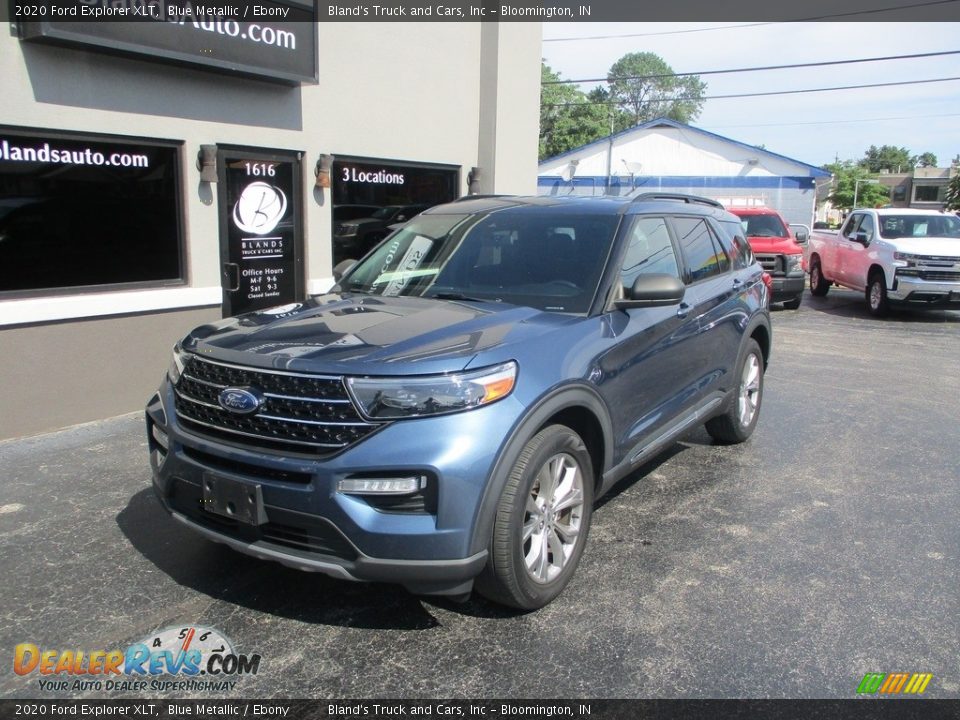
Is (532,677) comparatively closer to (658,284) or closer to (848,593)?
(848,593)

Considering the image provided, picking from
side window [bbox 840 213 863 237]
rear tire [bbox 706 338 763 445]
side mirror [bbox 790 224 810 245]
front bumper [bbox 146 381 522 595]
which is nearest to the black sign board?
front bumper [bbox 146 381 522 595]

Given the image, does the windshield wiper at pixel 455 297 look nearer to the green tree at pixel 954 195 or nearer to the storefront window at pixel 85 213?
the storefront window at pixel 85 213

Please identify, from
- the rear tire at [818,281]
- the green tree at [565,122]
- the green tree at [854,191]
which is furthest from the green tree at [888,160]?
the rear tire at [818,281]

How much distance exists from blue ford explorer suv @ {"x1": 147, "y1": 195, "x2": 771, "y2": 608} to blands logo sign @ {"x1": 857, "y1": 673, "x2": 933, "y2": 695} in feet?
4.13

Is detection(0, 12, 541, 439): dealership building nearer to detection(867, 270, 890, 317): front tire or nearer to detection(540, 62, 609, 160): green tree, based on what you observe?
detection(867, 270, 890, 317): front tire

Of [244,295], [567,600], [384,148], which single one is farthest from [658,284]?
[384,148]

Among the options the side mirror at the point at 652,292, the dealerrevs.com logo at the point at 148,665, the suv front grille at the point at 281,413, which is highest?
the side mirror at the point at 652,292

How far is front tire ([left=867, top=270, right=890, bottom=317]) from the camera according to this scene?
1380cm

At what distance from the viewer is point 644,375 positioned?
4266 mm

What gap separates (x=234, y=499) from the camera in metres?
3.16

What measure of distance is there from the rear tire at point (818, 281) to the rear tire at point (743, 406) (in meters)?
12.1

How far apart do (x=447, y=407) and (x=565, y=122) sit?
5902 cm

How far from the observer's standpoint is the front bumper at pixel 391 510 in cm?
296

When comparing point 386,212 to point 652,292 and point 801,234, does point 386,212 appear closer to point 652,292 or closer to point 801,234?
point 652,292
